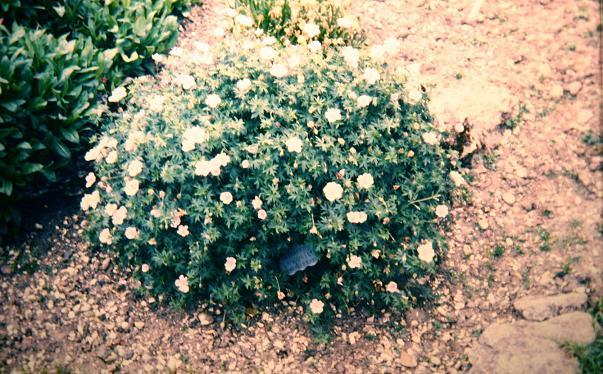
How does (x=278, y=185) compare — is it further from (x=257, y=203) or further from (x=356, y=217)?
(x=356, y=217)

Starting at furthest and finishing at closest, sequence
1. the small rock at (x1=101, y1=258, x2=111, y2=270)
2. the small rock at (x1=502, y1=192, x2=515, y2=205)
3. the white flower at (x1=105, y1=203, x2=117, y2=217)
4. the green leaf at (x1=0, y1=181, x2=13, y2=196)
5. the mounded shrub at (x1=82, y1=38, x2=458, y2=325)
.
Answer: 1. the small rock at (x1=502, y1=192, x2=515, y2=205)
2. the small rock at (x1=101, y1=258, x2=111, y2=270)
3. the green leaf at (x1=0, y1=181, x2=13, y2=196)
4. the white flower at (x1=105, y1=203, x2=117, y2=217)
5. the mounded shrub at (x1=82, y1=38, x2=458, y2=325)

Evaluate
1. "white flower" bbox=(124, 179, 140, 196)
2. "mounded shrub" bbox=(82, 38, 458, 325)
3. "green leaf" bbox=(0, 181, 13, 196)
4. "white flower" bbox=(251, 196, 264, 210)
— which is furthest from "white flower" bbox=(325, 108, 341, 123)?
"green leaf" bbox=(0, 181, 13, 196)

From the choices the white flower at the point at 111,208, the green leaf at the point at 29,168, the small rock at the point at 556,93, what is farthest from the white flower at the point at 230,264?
the small rock at the point at 556,93

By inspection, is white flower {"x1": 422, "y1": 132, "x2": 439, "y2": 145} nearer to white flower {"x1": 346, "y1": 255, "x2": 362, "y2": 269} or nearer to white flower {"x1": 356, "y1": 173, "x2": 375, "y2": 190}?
white flower {"x1": 356, "y1": 173, "x2": 375, "y2": 190}

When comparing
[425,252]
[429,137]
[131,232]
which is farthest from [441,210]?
[131,232]

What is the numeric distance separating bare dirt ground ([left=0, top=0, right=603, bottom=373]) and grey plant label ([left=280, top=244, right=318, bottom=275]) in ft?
1.52

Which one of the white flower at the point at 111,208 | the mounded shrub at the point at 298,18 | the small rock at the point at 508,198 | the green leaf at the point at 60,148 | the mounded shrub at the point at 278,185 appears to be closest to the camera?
the mounded shrub at the point at 278,185

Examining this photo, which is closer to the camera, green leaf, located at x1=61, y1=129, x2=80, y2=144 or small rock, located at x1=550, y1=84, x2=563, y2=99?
green leaf, located at x1=61, y1=129, x2=80, y2=144

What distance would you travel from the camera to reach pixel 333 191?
3.07 meters

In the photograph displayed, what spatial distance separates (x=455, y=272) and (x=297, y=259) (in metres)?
1.51

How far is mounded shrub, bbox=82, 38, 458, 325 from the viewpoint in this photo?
3.19m

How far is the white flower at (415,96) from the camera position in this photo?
135 inches

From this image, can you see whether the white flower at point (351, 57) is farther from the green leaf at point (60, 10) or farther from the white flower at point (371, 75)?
the green leaf at point (60, 10)

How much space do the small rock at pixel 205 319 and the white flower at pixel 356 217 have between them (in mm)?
1523
